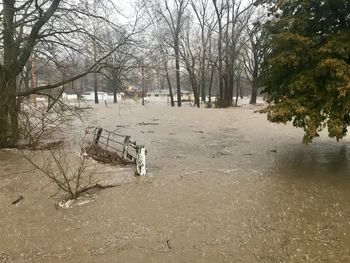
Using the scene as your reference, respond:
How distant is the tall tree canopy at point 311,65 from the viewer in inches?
347

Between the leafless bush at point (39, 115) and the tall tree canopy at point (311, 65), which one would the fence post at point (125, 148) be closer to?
the leafless bush at point (39, 115)

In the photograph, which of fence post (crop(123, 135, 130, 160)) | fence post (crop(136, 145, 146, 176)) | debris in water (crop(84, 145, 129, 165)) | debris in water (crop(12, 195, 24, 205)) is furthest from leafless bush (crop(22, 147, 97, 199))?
fence post (crop(123, 135, 130, 160))

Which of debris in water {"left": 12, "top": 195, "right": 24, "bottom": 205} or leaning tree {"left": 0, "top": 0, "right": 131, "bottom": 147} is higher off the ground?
leaning tree {"left": 0, "top": 0, "right": 131, "bottom": 147}

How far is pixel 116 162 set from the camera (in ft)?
36.9

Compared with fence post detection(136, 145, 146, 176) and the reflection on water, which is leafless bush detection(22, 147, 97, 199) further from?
the reflection on water

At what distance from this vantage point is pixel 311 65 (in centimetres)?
970

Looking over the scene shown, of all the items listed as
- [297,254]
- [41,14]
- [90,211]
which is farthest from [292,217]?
[41,14]

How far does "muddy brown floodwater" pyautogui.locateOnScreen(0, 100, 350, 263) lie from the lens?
5.67 m

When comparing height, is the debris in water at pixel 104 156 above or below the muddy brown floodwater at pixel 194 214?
above

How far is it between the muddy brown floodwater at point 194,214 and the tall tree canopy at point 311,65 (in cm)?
162

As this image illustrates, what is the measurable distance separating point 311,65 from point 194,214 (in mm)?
5210

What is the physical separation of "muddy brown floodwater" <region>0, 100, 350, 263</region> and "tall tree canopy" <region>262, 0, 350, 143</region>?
1622mm

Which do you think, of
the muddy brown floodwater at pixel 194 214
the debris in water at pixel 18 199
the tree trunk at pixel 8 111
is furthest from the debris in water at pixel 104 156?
the debris in water at pixel 18 199

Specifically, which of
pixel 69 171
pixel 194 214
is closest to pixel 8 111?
pixel 69 171
